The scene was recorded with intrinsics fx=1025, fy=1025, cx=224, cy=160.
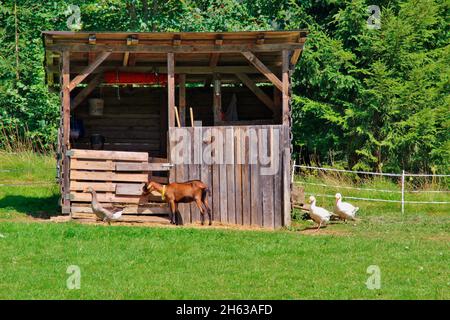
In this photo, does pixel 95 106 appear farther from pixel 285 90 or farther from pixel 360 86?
pixel 360 86

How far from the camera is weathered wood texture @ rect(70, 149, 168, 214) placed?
21.5 meters

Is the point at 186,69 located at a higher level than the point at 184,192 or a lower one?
higher

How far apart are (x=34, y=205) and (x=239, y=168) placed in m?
5.75

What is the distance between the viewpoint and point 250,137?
836 inches

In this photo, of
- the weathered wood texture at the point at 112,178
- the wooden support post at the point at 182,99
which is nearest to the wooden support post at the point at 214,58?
the wooden support post at the point at 182,99

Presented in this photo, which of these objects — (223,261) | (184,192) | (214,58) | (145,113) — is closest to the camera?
(223,261)

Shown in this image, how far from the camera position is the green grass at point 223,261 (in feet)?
45.6

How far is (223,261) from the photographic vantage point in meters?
16.4

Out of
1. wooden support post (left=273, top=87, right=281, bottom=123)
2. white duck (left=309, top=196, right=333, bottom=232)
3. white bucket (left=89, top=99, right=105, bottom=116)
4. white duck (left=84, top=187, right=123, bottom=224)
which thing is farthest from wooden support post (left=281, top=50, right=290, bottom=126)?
white bucket (left=89, top=99, right=105, bottom=116)

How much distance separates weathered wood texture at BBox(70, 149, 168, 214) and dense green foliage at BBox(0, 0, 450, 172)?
9.05 metres

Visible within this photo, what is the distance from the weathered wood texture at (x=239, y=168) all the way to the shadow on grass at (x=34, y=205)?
345cm

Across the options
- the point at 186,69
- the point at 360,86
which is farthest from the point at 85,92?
the point at 360,86
